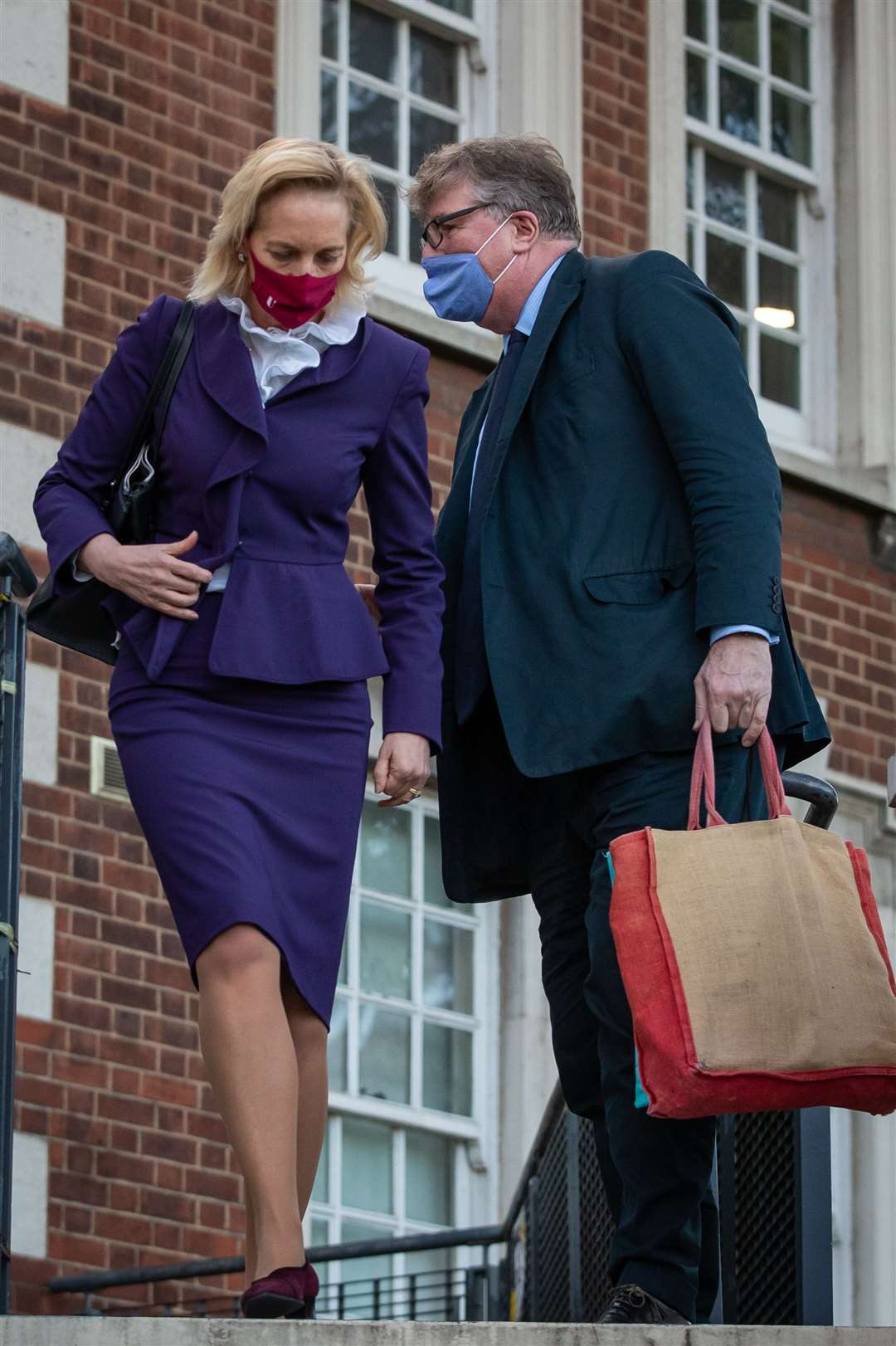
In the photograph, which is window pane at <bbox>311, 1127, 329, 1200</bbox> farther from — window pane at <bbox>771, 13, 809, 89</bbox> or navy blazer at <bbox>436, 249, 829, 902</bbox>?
window pane at <bbox>771, 13, 809, 89</bbox>

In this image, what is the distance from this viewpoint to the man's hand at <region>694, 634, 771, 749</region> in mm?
4742

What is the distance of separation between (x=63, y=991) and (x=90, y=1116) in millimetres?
383

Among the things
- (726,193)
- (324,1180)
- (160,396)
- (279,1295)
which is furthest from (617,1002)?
(726,193)

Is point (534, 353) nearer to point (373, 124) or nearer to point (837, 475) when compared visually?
point (373, 124)

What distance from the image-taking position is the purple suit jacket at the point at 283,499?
15.5 feet

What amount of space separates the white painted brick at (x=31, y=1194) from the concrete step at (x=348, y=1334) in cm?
460

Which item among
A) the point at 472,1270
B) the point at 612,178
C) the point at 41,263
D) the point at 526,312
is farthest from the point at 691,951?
the point at 612,178

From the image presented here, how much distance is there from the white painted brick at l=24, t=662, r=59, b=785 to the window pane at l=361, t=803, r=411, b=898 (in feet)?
4.76

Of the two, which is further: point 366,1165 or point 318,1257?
point 366,1165

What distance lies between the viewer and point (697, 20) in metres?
12.3

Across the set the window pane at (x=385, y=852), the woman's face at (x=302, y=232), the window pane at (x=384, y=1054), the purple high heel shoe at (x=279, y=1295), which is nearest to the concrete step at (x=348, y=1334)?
the purple high heel shoe at (x=279, y=1295)

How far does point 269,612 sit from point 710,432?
32.5 inches

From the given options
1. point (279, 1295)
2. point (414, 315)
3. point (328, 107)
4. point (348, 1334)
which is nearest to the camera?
point (348, 1334)

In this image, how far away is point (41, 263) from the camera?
Result: 9.45m
